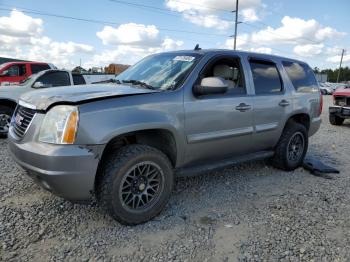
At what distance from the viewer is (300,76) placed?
18.5 feet

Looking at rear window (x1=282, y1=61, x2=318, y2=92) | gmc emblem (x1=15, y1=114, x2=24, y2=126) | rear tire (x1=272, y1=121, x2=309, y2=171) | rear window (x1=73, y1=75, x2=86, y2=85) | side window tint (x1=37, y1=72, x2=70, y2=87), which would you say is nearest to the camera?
gmc emblem (x1=15, y1=114, x2=24, y2=126)

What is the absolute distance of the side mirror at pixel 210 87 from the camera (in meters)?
3.75

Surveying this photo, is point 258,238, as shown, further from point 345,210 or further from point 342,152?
point 342,152

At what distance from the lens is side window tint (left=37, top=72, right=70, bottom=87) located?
838cm

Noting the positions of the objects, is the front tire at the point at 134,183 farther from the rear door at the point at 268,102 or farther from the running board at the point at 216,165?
the rear door at the point at 268,102

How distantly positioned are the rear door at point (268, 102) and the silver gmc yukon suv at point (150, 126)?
0.02 metres

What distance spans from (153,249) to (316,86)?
434cm

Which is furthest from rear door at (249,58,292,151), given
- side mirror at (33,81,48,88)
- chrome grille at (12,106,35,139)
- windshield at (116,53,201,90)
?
side mirror at (33,81,48,88)

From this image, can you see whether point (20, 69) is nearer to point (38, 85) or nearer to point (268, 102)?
point (38, 85)

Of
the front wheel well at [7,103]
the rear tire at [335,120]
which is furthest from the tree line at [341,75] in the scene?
the front wheel well at [7,103]

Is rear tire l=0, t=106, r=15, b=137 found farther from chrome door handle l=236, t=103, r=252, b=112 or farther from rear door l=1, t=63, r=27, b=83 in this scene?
chrome door handle l=236, t=103, r=252, b=112

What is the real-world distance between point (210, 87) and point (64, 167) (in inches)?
69.0

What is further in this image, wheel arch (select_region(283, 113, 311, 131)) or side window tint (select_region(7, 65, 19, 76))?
side window tint (select_region(7, 65, 19, 76))

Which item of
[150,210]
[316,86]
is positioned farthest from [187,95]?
[316,86]
